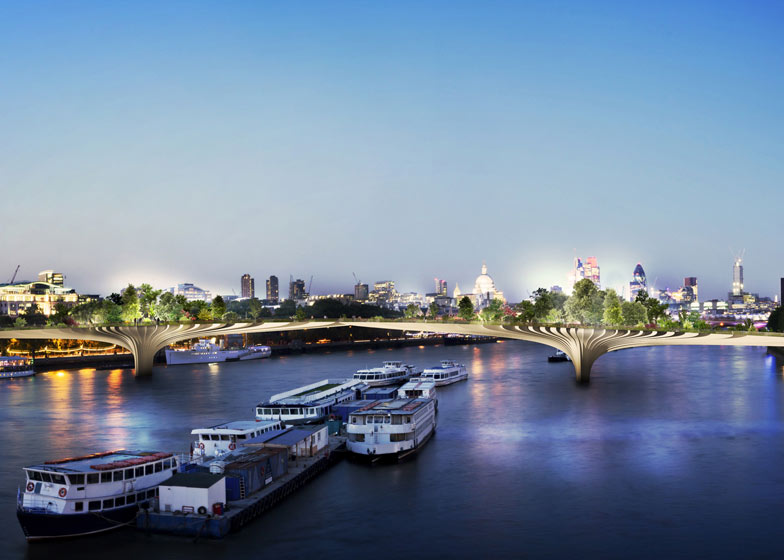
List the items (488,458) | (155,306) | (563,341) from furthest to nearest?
(155,306) → (563,341) → (488,458)

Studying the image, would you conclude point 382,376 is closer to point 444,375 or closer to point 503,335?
point 444,375

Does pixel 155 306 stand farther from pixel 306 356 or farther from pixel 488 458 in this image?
pixel 488 458

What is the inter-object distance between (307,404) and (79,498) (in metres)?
20.5

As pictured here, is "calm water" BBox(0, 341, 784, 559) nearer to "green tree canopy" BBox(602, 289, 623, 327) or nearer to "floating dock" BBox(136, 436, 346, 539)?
"floating dock" BBox(136, 436, 346, 539)

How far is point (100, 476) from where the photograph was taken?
2414 centimetres

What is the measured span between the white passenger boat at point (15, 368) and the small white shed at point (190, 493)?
2561 inches

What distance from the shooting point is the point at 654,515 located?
26.5 m

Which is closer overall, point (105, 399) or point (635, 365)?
point (105, 399)

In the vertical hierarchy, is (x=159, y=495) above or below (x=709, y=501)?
above

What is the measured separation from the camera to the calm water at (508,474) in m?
23.6

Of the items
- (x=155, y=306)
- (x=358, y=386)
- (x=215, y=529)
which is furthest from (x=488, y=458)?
(x=155, y=306)

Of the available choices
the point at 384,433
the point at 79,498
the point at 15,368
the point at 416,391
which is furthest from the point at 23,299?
the point at 79,498

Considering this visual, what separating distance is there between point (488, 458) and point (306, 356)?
85.1 metres

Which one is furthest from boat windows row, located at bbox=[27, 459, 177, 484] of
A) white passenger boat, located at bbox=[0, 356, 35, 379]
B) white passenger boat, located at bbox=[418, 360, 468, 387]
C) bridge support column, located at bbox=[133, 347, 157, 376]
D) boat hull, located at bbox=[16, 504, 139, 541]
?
white passenger boat, located at bbox=[0, 356, 35, 379]
